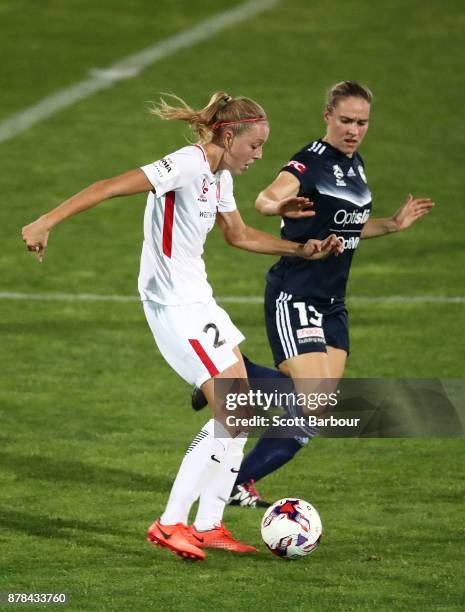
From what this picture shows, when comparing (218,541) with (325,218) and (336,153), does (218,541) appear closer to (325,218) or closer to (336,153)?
(325,218)

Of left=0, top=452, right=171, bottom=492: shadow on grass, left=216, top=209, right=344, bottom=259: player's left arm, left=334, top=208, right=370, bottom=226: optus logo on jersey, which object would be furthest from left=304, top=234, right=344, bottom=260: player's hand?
left=0, top=452, right=171, bottom=492: shadow on grass

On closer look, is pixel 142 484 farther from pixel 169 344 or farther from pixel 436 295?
pixel 436 295

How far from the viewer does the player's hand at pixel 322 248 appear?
9086mm

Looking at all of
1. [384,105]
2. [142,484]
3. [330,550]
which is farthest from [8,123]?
[330,550]

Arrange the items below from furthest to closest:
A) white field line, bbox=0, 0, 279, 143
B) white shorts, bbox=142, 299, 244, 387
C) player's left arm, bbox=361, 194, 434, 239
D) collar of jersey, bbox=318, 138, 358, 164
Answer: white field line, bbox=0, 0, 279, 143 → player's left arm, bbox=361, 194, 434, 239 → collar of jersey, bbox=318, 138, 358, 164 → white shorts, bbox=142, 299, 244, 387

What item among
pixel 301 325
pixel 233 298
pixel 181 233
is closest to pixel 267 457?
pixel 301 325

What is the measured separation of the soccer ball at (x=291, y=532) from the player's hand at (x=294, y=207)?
1.65 meters

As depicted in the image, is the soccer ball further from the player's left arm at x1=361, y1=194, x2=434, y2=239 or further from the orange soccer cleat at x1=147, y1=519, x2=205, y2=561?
the player's left arm at x1=361, y1=194, x2=434, y2=239

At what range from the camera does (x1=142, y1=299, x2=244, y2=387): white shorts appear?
28.2ft

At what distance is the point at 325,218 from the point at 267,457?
1482 mm

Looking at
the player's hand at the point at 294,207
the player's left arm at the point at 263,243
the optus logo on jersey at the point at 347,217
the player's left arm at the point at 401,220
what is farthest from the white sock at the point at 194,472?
the player's left arm at the point at 401,220

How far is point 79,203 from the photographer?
26.4ft

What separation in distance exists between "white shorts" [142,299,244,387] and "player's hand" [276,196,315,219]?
771 millimetres

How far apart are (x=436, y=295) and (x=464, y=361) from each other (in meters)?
2.48
